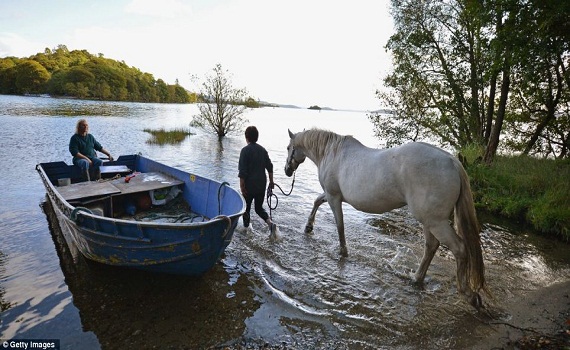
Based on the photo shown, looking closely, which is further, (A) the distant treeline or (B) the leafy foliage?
(A) the distant treeline

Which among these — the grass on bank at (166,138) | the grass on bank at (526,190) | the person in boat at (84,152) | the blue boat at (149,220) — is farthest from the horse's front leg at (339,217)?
the grass on bank at (166,138)

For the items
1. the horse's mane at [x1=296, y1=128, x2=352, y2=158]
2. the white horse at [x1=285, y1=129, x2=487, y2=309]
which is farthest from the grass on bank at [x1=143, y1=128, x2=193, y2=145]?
the white horse at [x1=285, y1=129, x2=487, y2=309]

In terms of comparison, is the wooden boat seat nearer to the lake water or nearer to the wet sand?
the lake water

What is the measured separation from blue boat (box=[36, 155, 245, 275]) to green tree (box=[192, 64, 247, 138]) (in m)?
14.4

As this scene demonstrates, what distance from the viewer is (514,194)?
7676mm

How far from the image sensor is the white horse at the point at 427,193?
11.2ft

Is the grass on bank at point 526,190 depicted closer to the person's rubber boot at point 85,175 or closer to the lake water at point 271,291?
the lake water at point 271,291

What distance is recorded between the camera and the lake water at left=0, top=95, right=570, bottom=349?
300 centimetres

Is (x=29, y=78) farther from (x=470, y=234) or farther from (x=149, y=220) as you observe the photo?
(x=470, y=234)

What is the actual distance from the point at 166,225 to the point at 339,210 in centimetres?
273

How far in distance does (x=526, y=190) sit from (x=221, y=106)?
1801cm
